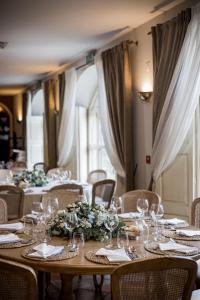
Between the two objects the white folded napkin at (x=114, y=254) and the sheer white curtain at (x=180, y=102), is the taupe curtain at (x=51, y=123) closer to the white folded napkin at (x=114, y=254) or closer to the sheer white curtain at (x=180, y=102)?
the sheer white curtain at (x=180, y=102)

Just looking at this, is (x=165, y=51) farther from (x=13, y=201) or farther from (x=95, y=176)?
(x=95, y=176)

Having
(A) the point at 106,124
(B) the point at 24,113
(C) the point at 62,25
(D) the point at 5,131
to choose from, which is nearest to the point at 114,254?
(C) the point at 62,25

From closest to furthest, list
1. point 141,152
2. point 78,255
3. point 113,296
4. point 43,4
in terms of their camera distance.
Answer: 1. point 113,296
2. point 78,255
3. point 43,4
4. point 141,152

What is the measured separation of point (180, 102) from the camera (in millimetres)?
4820

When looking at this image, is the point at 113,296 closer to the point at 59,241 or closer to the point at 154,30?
the point at 59,241

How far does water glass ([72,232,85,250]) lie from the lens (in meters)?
2.82

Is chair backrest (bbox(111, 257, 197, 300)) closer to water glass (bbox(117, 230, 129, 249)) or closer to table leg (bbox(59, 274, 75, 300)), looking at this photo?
water glass (bbox(117, 230, 129, 249))

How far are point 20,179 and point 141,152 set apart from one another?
1.75 metres

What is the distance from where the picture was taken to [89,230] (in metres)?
3.04

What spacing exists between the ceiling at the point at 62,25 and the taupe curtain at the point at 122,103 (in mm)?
365

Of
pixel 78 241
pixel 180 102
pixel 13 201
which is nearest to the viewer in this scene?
pixel 78 241

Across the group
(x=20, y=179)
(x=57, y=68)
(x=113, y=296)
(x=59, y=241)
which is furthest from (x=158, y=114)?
(x=57, y=68)

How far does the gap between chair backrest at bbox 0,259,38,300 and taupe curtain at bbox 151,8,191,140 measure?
3.39m

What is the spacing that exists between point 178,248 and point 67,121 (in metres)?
6.28
